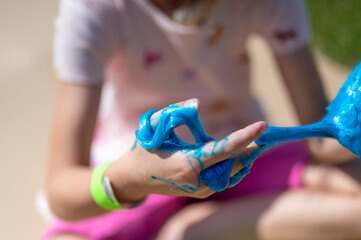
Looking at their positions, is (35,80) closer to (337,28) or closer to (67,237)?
(67,237)

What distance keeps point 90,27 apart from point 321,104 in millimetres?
379

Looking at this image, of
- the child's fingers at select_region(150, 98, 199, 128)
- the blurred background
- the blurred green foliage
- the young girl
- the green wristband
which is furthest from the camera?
the blurred green foliage

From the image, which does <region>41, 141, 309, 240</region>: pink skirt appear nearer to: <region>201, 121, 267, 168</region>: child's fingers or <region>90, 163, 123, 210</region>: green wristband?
<region>90, 163, 123, 210</region>: green wristband

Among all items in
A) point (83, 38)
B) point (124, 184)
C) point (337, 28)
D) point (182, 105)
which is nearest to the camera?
point (182, 105)

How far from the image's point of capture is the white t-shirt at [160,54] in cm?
61

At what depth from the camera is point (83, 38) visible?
0.60 m

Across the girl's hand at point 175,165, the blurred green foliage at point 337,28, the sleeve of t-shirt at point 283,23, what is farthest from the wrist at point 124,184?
the blurred green foliage at point 337,28

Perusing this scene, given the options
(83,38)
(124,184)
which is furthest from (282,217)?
(83,38)

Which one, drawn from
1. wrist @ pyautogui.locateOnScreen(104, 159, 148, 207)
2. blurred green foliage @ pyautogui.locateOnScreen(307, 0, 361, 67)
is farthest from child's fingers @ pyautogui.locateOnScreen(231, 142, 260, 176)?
blurred green foliage @ pyautogui.locateOnScreen(307, 0, 361, 67)

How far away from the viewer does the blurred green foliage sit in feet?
3.58

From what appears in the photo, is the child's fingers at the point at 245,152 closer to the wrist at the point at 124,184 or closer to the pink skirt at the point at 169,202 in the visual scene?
the wrist at the point at 124,184

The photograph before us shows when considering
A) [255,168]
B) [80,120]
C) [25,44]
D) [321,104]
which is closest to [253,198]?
[255,168]

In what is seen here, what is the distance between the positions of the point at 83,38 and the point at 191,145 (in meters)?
0.30

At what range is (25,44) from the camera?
1200 mm
